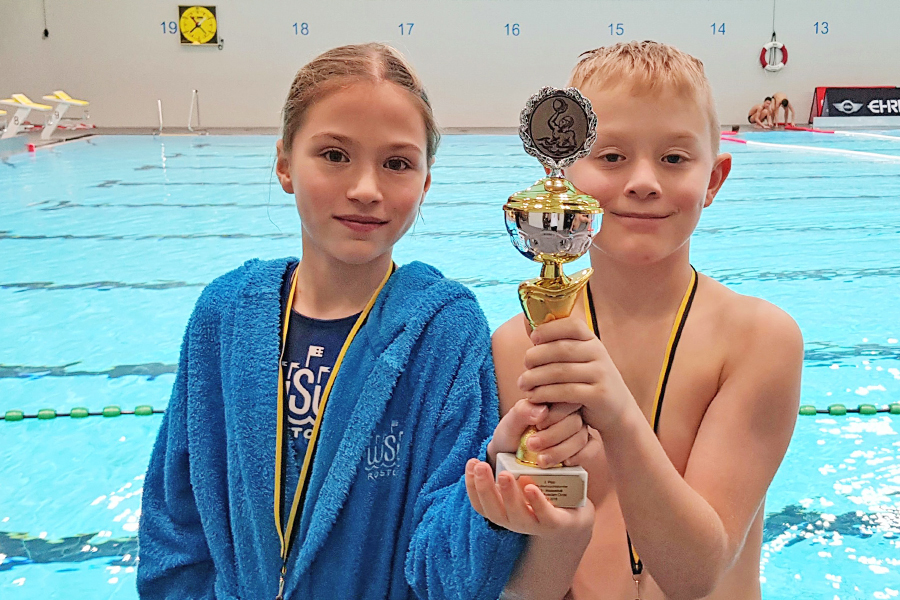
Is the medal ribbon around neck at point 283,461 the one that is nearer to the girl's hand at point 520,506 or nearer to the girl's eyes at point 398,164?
the girl's eyes at point 398,164

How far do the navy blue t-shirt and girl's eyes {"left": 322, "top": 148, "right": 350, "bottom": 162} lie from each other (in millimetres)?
206

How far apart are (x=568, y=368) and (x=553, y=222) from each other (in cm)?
11

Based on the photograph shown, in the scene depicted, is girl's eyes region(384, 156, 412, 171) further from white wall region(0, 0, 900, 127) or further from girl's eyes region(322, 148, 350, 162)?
white wall region(0, 0, 900, 127)

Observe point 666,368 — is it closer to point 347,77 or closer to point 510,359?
point 510,359

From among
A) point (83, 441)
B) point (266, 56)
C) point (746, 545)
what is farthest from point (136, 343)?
point (266, 56)

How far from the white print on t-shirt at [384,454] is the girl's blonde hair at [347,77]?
352 mm

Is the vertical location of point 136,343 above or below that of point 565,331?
below

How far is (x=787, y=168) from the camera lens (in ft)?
23.1

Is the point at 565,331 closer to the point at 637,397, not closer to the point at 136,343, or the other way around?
the point at 637,397

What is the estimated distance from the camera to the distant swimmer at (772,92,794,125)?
12.1 metres

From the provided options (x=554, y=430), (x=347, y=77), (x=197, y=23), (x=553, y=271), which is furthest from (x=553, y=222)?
(x=197, y=23)

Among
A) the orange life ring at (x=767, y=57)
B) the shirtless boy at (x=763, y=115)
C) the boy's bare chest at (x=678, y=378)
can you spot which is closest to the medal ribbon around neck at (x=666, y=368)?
the boy's bare chest at (x=678, y=378)

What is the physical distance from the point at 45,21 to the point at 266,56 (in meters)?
3.16

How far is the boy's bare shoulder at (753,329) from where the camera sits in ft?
3.00
